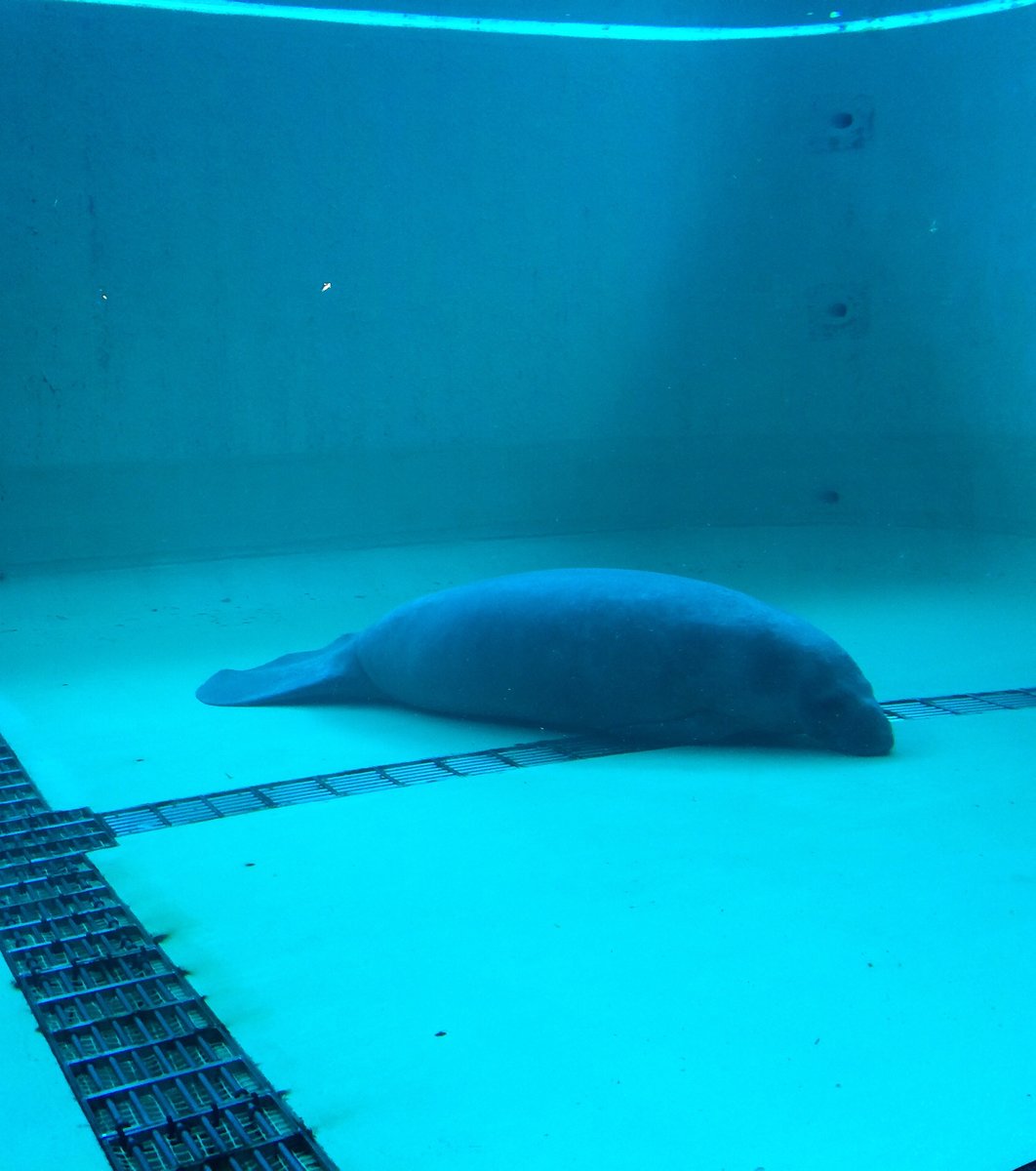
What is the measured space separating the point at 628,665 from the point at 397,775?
0.81 meters

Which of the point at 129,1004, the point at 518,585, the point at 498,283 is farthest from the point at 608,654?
the point at 498,283

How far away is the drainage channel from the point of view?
153 cm

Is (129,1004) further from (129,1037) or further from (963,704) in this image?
(963,704)

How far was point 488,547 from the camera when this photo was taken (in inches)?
232

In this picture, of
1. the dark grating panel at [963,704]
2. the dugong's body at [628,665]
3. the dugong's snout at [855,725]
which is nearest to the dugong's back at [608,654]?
the dugong's body at [628,665]

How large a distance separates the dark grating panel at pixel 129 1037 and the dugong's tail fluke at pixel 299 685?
4.55 ft

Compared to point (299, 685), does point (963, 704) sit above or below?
below

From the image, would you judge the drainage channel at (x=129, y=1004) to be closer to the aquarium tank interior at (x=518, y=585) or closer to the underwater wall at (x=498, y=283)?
the aquarium tank interior at (x=518, y=585)

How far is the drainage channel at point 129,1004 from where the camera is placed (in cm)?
153

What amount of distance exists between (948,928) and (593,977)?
2.38 feet

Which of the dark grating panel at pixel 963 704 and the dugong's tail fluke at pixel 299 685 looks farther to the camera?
the dugong's tail fluke at pixel 299 685

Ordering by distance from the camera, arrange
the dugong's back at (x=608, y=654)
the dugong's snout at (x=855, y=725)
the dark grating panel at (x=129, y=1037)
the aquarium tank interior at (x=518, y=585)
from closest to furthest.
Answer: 1. the dark grating panel at (x=129, y=1037)
2. the aquarium tank interior at (x=518, y=585)
3. the dugong's snout at (x=855, y=725)
4. the dugong's back at (x=608, y=654)

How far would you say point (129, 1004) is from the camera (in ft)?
6.23

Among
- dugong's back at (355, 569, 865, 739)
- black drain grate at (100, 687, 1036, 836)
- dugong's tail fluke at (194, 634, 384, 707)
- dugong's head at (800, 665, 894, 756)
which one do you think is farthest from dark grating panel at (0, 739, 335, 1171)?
dugong's head at (800, 665, 894, 756)
